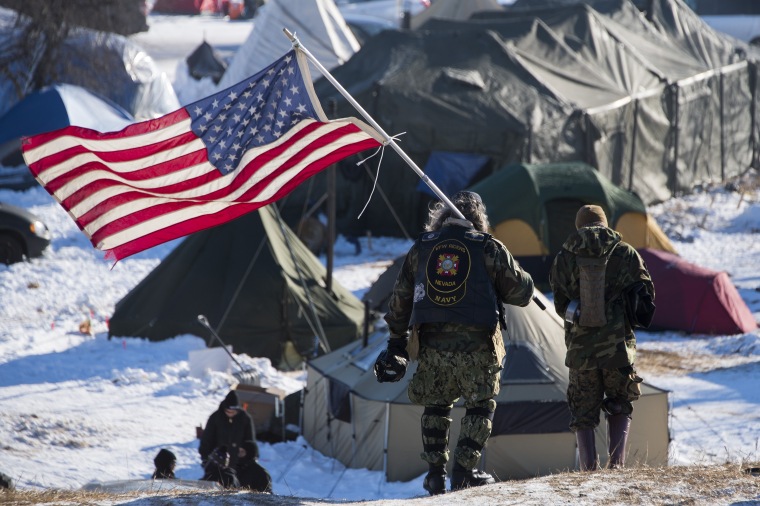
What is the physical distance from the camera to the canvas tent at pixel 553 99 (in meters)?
20.5

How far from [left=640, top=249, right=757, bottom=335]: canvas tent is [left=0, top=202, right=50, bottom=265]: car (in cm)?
933

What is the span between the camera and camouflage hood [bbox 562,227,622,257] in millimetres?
6031

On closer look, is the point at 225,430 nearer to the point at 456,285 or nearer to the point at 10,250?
the point at 456,285

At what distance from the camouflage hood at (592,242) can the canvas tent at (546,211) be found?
1109 centimetres

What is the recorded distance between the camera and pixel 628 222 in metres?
17.5

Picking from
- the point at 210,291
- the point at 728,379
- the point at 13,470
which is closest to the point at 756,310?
the point at 728,379

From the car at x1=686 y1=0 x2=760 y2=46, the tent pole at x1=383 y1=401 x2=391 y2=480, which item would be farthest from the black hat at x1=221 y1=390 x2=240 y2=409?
the car at x1=686 y1=0 x2=760 y2=46

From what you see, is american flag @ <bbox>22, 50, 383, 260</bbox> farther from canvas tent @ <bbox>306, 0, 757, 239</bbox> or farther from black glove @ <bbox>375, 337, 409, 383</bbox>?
canvas tent @ <bbox>306, 0, 757, 239</bbox>

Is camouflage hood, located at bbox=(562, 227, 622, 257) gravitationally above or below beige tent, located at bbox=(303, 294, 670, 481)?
above

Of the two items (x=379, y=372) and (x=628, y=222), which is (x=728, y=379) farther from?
(x=379, y=372)

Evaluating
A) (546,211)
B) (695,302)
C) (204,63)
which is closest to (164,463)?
(695,302)

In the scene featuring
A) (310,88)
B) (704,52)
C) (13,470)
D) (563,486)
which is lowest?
(13,470)

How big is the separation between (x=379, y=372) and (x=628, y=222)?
12.4 meters

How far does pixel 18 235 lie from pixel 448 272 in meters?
13.2
